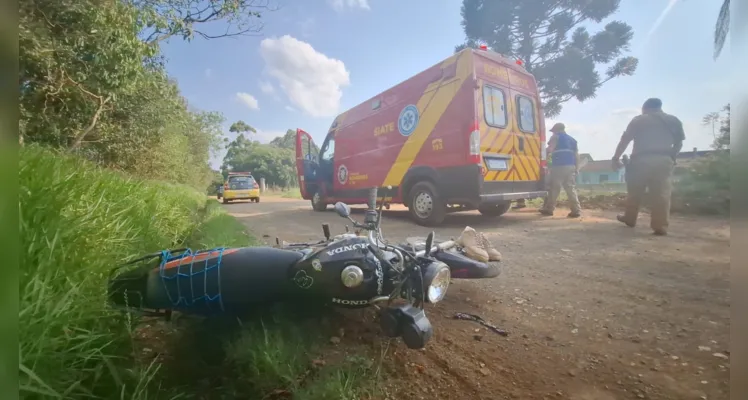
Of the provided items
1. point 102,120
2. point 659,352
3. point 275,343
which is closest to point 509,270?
point 659,352

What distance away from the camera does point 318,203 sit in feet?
25.2

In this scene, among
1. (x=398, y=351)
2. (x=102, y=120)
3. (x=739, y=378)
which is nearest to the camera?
(x=739, y=378)

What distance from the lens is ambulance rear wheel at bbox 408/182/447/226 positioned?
4.88 m

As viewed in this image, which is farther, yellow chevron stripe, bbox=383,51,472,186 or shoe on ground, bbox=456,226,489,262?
yellow chevron stripe, bbox=383,51,472,186

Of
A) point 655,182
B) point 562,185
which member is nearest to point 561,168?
point 562,185

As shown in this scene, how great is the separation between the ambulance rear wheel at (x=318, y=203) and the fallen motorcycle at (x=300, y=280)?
585cm

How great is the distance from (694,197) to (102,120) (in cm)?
715

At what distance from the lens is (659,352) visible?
1.51 m

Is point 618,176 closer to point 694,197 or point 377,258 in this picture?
point 694,197

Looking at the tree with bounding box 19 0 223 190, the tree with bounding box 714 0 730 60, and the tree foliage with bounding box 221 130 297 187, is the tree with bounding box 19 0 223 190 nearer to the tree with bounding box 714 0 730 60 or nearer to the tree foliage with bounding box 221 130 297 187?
the tree foliage with bounding box 221 130 297 187

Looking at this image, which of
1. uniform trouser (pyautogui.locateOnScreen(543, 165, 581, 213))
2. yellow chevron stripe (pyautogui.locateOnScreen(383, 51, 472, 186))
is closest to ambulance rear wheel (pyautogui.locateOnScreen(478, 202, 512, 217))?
uniform trouser (pyautogui.locateOnScreen(543, 165, 581, 213))

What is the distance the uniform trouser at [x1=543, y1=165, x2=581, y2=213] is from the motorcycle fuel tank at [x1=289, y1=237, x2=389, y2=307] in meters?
5.46

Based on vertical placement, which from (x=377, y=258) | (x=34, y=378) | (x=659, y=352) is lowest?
(x=659, y=352)

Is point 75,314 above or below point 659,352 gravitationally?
above
